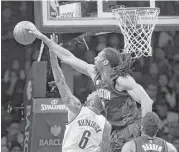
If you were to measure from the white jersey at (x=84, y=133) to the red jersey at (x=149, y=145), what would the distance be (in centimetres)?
63

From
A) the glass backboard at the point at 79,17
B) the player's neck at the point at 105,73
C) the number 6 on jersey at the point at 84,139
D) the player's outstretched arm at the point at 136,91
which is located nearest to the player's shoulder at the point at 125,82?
the player's outstretched arm at the point at 136,91

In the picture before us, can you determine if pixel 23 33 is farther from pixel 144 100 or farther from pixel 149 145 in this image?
pixel 149 145

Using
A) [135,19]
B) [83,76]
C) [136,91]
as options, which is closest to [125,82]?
[136,91]

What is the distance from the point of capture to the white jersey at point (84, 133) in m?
5.15

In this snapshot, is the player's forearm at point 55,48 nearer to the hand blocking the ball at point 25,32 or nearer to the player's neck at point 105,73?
the hand blocking the ball at point 25,32

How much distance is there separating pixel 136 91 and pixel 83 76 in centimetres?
376

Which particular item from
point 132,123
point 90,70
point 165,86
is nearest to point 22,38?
point 90,70

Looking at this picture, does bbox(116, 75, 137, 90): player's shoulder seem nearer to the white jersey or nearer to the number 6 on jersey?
the white jersey

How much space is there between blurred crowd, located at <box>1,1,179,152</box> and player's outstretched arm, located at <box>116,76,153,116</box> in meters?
3.22

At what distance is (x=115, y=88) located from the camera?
591 cm

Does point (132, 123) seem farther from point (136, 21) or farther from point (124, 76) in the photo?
point (136, 21)

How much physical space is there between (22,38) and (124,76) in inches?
44.9

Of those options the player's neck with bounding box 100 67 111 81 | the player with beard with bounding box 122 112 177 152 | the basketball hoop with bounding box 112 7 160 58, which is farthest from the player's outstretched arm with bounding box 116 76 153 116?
the basketball hoop with bounding box 112 7 160 58

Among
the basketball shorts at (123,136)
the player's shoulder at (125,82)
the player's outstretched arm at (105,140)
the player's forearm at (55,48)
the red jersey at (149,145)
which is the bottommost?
the basketball shorts at (123,136)
